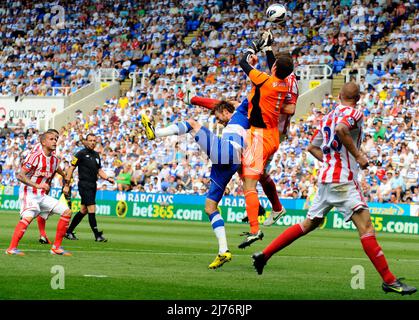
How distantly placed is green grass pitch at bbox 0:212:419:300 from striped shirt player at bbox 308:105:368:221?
1063mm

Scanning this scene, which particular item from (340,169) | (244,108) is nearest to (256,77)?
(244,108)

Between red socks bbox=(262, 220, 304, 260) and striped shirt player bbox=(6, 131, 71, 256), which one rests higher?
striped shirt player bbox=(6, 131, 71, 256)

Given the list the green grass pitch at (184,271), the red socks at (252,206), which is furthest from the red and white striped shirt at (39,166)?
the red socks at (252,206)

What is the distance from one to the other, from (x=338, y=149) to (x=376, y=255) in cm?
139

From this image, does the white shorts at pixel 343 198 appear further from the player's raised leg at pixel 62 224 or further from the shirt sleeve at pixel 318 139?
the player's raised leg at pixel 62 224

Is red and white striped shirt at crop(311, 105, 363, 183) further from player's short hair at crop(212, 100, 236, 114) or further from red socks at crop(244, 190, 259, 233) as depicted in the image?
player's short hair at crop(212, 100, 236, 114)

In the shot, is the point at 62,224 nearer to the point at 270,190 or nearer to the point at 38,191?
the point at 38,191

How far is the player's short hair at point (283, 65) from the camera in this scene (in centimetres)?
1456

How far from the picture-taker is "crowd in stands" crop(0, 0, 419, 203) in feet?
114

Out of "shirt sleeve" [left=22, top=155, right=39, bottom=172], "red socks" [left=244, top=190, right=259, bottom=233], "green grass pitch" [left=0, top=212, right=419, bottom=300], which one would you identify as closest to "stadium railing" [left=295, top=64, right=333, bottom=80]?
"green grass pitch" [left=0, top=212, right=419, bottom=300]

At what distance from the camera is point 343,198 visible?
1181 cm

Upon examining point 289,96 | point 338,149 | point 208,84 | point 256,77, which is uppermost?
point 208,84
